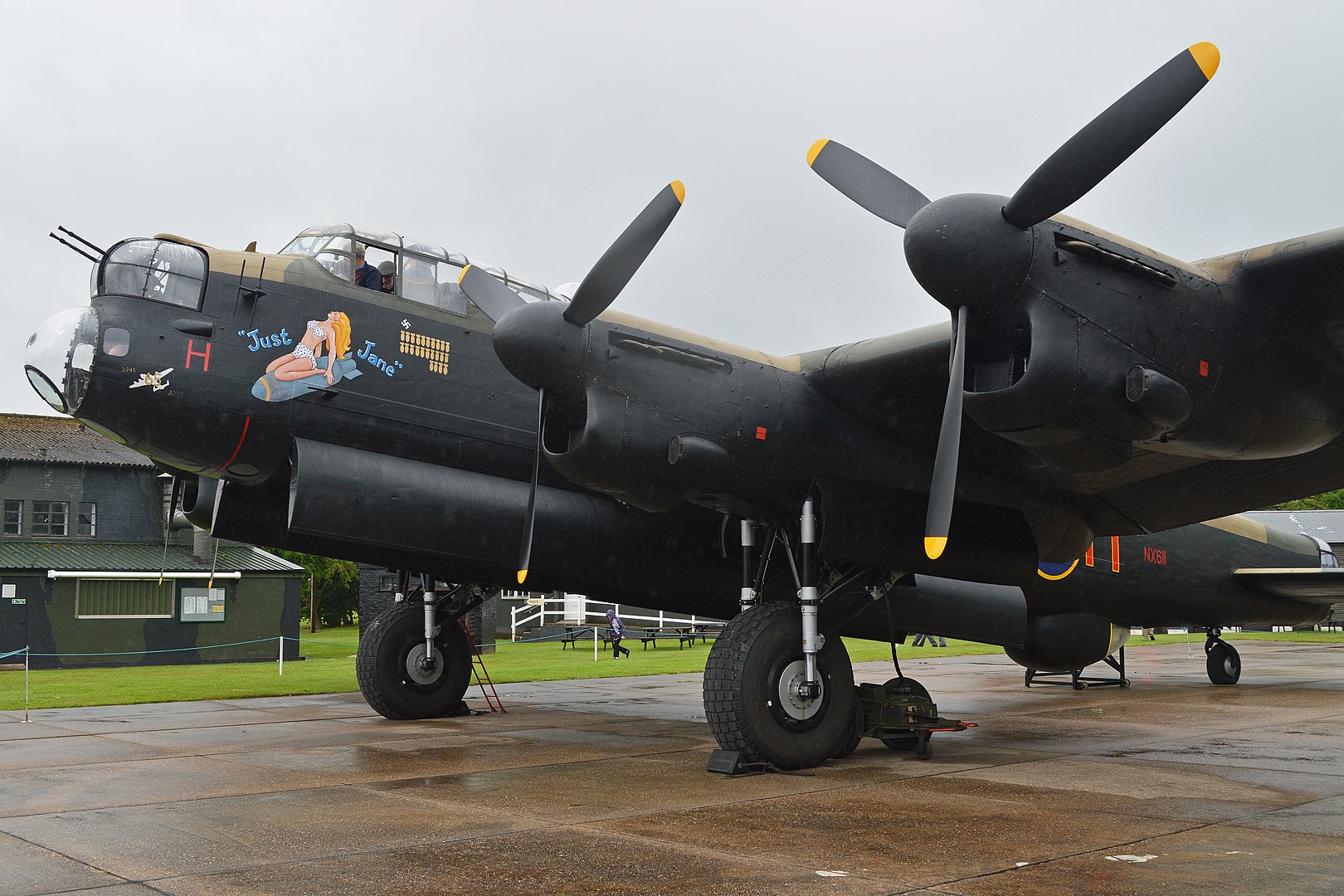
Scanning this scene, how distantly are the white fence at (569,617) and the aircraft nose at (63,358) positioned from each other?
3223 centimetres

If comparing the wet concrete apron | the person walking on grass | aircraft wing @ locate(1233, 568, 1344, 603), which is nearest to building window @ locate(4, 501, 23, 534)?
the person walking on grass

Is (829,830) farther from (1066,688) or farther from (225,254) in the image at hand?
(1066,688)

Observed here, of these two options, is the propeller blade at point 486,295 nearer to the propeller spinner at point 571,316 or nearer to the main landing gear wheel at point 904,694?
the propeller spinner at point 571,316

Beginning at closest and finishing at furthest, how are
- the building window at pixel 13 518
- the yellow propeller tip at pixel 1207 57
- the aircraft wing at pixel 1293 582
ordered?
the yellow propeller tip at pixel 1207 57, the aircraft wing at pixel 1293 582, the building window at pixel 13 518

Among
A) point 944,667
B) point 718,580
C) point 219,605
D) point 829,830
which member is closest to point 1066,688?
point 944,667

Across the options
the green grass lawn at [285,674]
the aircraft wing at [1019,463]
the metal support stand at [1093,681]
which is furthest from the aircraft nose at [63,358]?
the metal support stand at [1093,681]

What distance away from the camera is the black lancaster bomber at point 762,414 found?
23.8 ft

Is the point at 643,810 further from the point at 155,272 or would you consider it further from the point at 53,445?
the point at 53,445

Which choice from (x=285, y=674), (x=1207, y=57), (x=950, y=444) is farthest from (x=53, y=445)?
(x=1207, y=57)

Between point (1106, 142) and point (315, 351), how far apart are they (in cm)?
725

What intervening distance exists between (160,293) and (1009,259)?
744cm

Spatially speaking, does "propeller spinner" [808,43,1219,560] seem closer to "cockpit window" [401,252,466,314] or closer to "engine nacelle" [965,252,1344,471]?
"engine nacelle" [965,252,1344,471]

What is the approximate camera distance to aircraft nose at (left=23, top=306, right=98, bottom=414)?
9.31 meters

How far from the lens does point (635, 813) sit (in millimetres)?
6703
